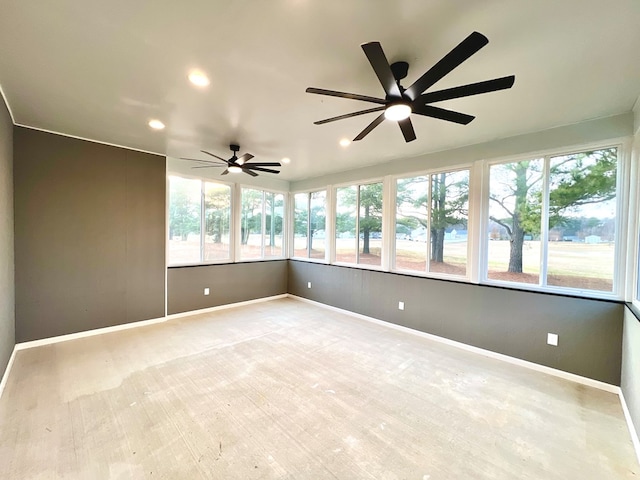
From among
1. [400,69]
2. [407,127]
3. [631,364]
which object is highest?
[400,69]

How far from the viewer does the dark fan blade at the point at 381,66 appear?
1387mm

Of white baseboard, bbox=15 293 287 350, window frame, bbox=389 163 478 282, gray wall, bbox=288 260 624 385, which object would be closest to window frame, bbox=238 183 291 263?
white baseboard, bbox=15 293 287 350

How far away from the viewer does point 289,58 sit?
6.34ft

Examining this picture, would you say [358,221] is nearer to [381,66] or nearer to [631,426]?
[381,66]

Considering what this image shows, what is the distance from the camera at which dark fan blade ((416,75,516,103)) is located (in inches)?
62.2

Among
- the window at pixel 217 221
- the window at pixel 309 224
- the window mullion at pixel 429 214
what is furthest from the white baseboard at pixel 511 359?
the window at pixel 217 221

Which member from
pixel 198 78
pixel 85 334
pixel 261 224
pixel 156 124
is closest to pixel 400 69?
pixel 198 78

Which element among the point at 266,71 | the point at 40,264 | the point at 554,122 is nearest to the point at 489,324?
the point at 554,122

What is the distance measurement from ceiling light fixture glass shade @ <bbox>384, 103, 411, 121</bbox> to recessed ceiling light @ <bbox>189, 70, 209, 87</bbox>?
58.2 inches

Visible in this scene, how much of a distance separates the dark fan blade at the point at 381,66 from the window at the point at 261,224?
440 centimetres

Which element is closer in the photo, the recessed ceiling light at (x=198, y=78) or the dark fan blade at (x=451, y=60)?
the dark fan blade at (x=451, y=60)

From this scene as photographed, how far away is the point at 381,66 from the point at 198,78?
1.53 meters

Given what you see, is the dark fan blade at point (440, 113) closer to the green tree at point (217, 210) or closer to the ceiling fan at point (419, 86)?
the ceiling fan at point (419, 86)

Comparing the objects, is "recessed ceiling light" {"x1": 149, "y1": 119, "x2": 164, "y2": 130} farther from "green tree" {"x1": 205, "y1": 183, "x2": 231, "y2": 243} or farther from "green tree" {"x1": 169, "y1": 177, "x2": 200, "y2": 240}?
"green tree" {"x1": 205, "y1": 183, "x2": 231, "y2": 243}
